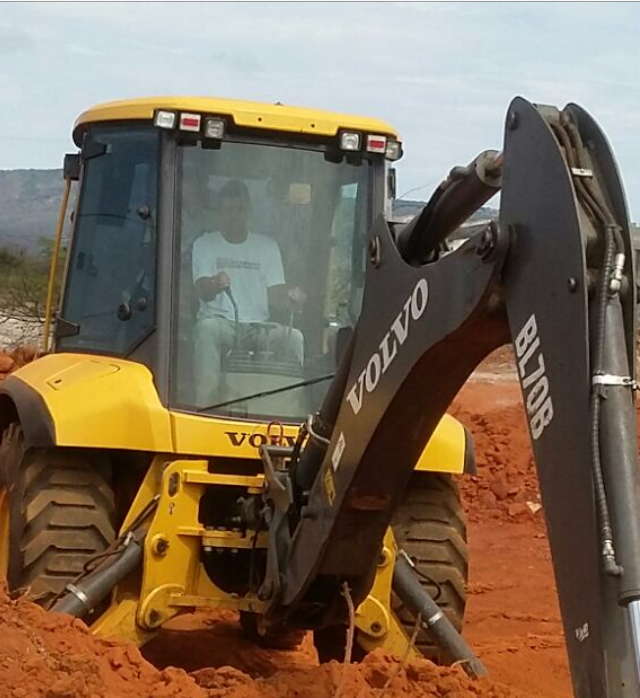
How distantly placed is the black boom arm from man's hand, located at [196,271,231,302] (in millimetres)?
1069

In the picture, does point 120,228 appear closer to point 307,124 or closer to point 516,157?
point 307,124

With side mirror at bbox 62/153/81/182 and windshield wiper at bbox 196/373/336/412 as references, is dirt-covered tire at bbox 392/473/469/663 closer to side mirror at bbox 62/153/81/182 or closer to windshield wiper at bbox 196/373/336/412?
windshield wiper at bbox 196/373/336/412

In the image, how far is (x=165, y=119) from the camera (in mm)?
5414

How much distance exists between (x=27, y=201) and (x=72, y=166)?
11119cm

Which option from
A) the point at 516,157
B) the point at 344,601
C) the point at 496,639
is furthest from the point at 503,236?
the point at 496,639

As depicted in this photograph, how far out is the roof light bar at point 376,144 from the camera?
18.6 feet

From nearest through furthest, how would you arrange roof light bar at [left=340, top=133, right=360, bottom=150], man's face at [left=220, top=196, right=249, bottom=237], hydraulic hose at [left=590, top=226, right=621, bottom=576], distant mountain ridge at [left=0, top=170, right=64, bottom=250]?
hydraulic hose at [left=590, top=226, right=621, bottom=576]
man's face at [left=220, top=196, right=249, bottom=237]
roof light bar at [left=340, top=133, right=360, bottom=150]
distant mountain ridge at [left=0, top=170, right=64, bottom=250]

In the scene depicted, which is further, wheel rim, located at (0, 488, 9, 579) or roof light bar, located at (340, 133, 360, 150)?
wheel rim, located at (0, 488, 9, 579)

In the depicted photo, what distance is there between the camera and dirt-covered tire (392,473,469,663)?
17.8 ft

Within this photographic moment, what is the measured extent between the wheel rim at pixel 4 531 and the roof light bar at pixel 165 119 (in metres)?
1.69

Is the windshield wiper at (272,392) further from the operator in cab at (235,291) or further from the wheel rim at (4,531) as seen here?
the wheel rim at (4,531)

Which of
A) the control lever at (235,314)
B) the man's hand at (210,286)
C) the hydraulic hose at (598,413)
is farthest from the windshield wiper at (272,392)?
the hydraulic hose at (598,413)

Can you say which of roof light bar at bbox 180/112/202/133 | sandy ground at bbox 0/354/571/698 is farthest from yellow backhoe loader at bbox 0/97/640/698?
sandy ground at bbox 0/354/571/698

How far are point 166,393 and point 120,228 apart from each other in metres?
0.85
